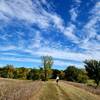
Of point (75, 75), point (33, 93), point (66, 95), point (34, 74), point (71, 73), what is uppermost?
point (34, 74)

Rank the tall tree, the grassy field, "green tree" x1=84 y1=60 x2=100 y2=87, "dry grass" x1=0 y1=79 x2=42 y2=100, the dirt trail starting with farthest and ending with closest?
the tall tree → "green tree" x1=84 y1=60 x2=100 y2=87 → the dirt trail → the grassy field → "dry grass" x1=0 y1=79 x2=42 y2=100

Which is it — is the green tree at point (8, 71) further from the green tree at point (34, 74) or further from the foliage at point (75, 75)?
the foliage at point (75, 75)

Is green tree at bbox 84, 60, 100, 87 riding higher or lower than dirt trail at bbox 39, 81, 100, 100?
higher

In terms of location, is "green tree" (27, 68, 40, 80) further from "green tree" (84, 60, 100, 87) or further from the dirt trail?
the dirt trail

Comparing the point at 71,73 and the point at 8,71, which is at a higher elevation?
the point at 8,71

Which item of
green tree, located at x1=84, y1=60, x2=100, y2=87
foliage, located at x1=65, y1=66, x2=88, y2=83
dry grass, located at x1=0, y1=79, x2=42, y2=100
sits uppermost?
foliage, located at x1=65, y1=66, x2=88, y2=83

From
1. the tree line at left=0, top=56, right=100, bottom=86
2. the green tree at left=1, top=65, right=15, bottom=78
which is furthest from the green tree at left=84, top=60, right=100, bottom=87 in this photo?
the green tree at left=1, top=65, right=15, bottom=78

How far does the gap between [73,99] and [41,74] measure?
98.8m

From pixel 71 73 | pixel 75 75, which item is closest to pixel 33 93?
pixel 75 75

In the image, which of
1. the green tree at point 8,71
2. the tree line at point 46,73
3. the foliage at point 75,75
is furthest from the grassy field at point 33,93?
the green tree at point 8,71

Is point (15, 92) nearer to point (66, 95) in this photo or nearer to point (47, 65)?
point (66, 95)

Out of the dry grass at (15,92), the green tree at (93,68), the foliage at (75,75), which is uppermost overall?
the foliage at (75,75)

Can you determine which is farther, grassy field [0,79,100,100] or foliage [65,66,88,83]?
foliage [65,66,88,83]

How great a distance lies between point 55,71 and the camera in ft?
506
